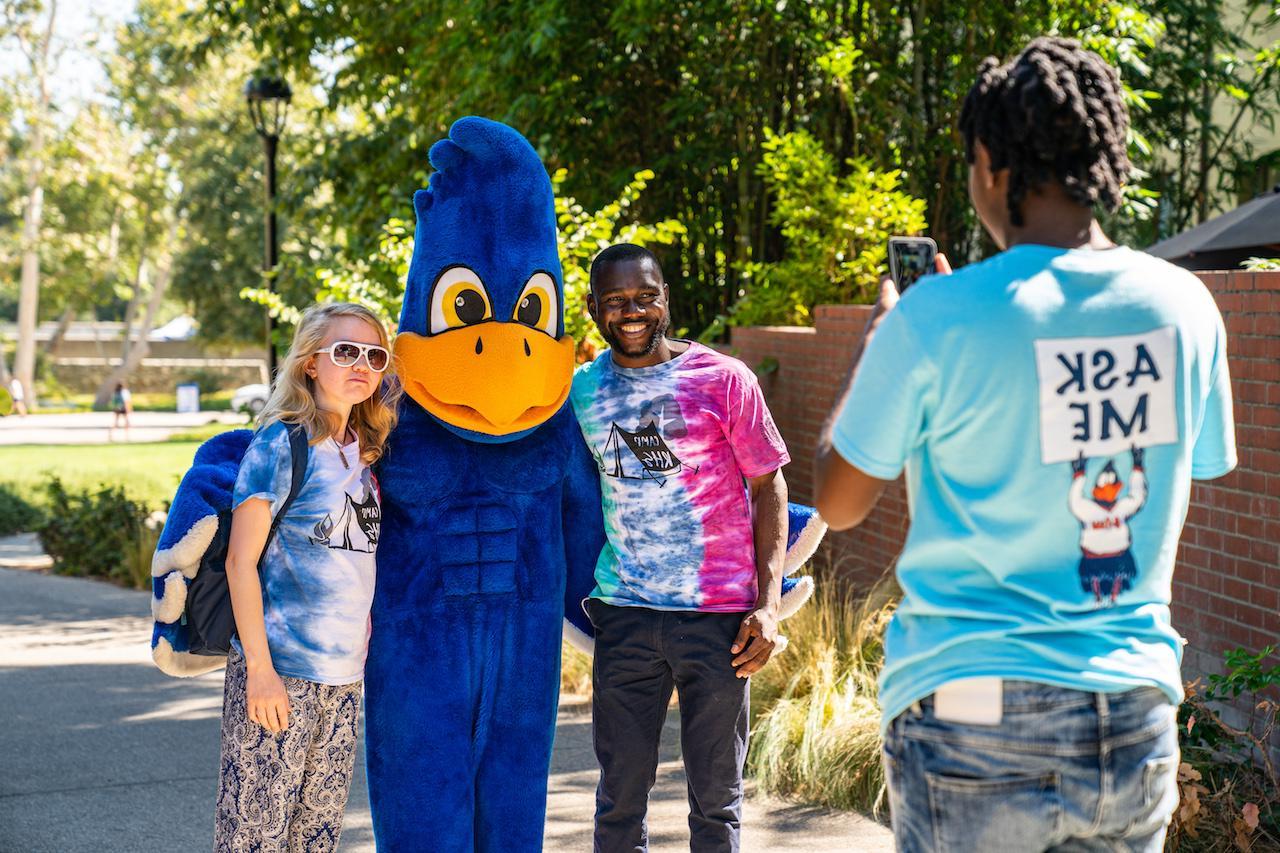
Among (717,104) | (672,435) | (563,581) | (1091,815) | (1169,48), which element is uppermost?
(1169,48)

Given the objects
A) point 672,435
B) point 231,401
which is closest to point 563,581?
point 672,435

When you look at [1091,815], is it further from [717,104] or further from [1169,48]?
[1169,48]

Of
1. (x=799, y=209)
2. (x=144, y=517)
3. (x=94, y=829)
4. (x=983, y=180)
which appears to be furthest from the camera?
(x=144, y=517)

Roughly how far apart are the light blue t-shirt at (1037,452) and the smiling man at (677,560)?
1.41 m

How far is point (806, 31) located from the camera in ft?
28.0

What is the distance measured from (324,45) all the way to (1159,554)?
37.1 ft

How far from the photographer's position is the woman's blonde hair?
328 centimetres

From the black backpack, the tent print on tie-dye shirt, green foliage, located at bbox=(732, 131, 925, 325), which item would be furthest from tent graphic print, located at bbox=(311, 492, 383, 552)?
green foliage, located at bbox=(732, 131, 925, 325)

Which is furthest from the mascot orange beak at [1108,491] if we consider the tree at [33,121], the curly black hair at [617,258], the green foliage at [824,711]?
the tree at [33,121]

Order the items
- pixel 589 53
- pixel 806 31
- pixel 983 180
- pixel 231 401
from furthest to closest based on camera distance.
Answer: pixel 231 401
pixel 589 53
pixel 806 31
pixel 983 180

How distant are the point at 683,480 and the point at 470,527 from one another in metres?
0.55

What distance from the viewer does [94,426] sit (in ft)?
108

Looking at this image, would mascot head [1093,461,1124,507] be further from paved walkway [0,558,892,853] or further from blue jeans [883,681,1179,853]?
paved walkway [0,558,892,853]

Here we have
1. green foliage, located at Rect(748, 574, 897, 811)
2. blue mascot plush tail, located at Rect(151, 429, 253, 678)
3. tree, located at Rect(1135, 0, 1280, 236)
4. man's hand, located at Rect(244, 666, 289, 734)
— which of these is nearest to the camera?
man's hand, located at Rect(244, 666, 289, 734)
